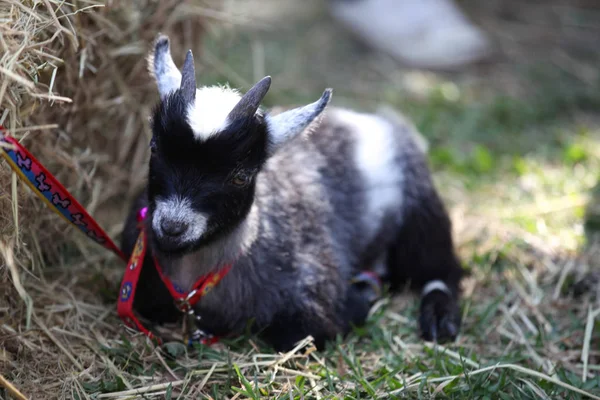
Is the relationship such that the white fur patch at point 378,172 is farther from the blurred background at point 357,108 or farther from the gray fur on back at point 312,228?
the blurred background at point 357,108

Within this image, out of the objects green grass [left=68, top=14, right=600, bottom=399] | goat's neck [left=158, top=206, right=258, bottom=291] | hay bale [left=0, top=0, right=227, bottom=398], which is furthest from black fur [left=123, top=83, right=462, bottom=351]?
hay bale [left=0, top=0, right=227, bottom=398]

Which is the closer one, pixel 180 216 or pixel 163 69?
pixel 180 216

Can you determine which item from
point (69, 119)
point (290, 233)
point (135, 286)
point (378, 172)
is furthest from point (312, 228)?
point (69, 119)

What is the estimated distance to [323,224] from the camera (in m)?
3.95

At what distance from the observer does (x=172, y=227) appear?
286cm

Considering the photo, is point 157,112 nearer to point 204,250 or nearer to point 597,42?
point 204,250

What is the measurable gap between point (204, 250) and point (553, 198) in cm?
326

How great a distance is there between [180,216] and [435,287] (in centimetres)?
208

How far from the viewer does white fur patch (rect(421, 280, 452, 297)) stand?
422 cm

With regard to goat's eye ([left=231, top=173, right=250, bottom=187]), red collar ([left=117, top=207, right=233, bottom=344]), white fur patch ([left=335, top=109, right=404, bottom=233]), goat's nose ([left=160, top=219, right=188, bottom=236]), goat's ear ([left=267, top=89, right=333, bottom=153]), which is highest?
goat's ear ([left=267, top=89, right=333, bottom=153])

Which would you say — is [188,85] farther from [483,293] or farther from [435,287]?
[483,293]

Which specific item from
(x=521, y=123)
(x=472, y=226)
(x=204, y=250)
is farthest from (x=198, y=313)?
(x=521, y=123)

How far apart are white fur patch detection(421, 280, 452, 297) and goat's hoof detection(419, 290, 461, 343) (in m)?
0.05

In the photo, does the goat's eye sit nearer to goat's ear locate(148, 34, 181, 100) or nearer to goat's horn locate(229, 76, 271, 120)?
goat's horn locate(229, 76, 271, 120)
